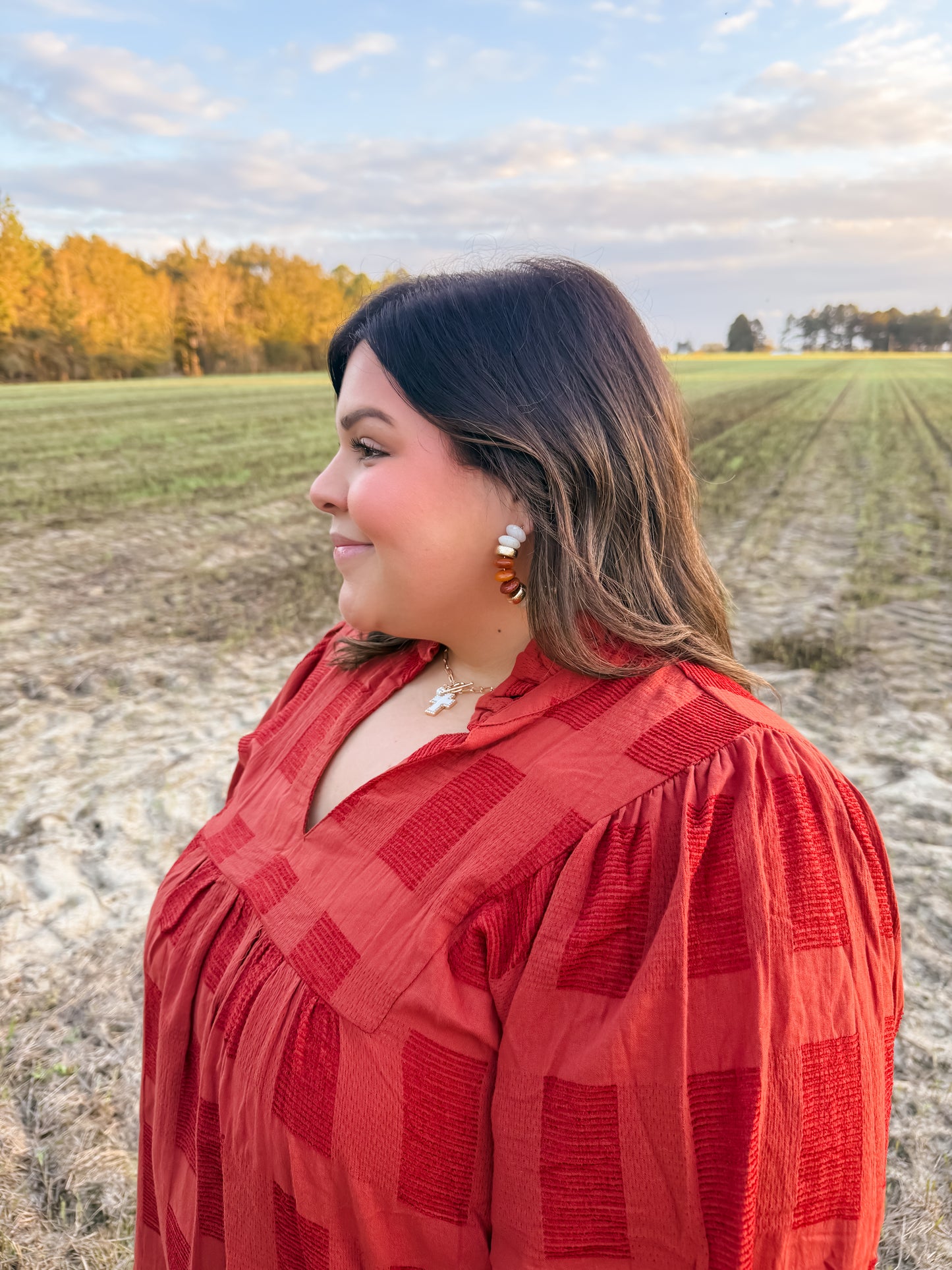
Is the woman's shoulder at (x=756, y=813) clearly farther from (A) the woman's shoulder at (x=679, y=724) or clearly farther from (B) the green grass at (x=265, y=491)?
(B) the green grass at (x=265, y=491)

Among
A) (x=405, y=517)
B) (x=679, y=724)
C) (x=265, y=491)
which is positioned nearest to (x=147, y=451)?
(x=265, y=491)

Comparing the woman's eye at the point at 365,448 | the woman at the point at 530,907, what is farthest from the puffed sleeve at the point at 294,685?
the woman's eye at the point at 365,448

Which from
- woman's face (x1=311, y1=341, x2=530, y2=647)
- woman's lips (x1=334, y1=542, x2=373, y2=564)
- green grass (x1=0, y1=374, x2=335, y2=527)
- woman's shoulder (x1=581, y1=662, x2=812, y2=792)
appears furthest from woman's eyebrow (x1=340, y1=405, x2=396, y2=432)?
green grass (x1=0, y1=374, x2=335, y2=527)

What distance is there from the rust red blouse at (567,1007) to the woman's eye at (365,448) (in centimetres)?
39

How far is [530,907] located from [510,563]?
0.50 meters

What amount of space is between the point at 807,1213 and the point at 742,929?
347 mm

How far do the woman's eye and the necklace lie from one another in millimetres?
421

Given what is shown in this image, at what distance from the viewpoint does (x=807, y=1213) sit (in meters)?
1.04

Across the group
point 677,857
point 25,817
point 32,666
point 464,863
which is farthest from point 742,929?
point 32,666

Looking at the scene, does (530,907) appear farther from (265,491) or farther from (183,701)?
(265,491)

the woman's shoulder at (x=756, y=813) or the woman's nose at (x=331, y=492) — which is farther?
the woman's nose at (x=331, y=492)

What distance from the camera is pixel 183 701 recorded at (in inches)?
204

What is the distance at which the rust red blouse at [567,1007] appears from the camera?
1021mm

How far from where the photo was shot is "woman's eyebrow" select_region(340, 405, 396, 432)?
131 cm
